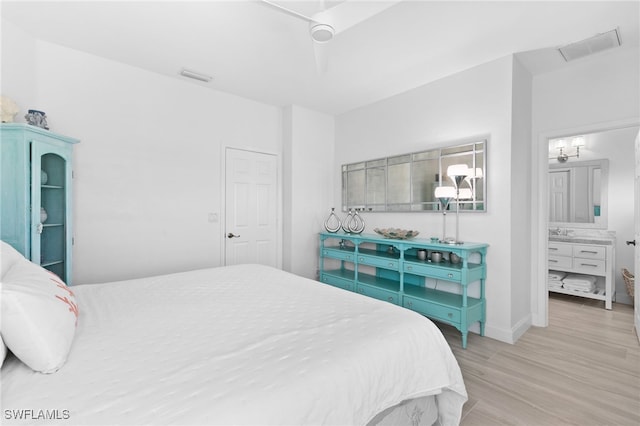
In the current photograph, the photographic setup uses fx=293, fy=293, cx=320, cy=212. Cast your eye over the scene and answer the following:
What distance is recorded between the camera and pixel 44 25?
2.40 meters

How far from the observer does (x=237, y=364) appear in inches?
41.9

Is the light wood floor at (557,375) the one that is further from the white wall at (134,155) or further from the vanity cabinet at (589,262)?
the white wall at (134,155)

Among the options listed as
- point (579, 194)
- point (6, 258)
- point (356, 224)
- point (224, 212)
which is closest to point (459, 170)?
point (356, 224)

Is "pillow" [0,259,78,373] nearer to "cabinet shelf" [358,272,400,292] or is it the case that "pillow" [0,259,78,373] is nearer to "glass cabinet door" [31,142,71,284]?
"glass cabinet door" [31,142,71,284]

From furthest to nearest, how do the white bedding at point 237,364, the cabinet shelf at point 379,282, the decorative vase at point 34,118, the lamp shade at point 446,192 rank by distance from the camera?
the cabinet shelf at point 379,282
the lamp shade at point 446,192
the decorative vase at point 34,118
the white bedding at point 237,364

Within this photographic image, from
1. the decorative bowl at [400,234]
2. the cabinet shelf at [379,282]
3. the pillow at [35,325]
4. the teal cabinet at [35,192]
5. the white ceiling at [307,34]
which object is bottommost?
the cabinet shelf at [379,282]

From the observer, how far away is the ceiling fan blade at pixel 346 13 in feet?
4.93

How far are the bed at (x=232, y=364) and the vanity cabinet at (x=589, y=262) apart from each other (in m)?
3.54

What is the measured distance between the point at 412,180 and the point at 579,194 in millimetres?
2951

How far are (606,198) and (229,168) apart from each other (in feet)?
17.3

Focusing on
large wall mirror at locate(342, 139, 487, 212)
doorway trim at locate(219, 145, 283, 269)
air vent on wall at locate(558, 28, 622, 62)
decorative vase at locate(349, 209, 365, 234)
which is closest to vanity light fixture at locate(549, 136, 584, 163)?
air vent on wall at locate(558, 28, 622, 62)

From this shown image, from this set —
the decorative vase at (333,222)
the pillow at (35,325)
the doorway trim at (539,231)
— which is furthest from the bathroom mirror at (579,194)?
the pillow at (35,325)

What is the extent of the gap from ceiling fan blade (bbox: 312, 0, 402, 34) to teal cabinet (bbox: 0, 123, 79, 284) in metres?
2.21

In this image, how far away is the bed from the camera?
0.85 meters
